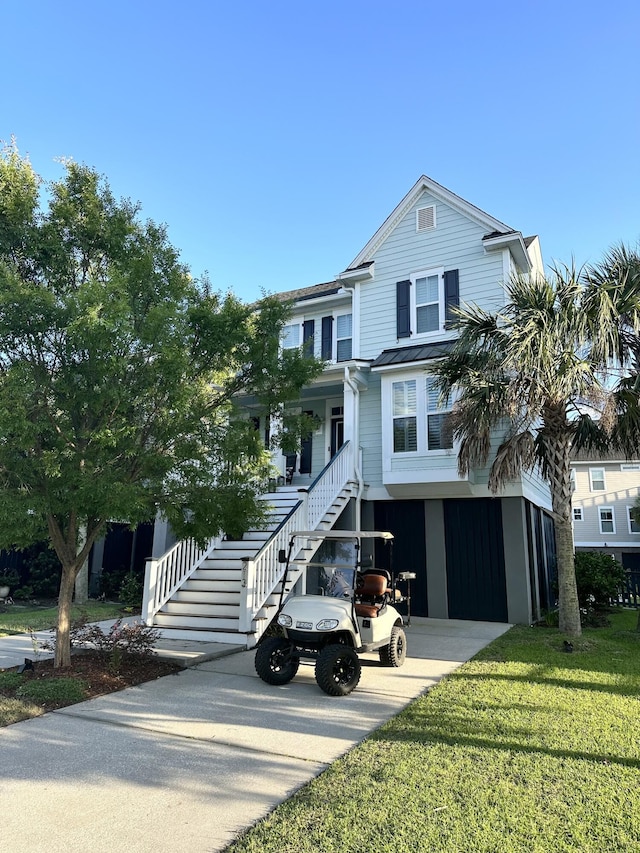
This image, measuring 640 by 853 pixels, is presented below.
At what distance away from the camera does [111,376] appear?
6402 millimetres

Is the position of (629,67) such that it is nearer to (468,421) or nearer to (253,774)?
(468,421)

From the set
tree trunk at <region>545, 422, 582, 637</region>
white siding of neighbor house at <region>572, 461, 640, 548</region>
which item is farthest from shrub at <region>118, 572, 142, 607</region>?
white siding of neighbor house at <region>572, 461, 640, 548</region>

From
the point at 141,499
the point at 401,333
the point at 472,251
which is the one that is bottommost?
the point at 141,499

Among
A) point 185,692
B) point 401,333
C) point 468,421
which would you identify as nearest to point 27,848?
point 185,692

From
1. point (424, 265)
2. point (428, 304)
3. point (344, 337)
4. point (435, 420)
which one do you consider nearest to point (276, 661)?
point (435, 420)

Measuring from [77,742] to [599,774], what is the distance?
4365 mm

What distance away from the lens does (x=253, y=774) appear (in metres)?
4.04

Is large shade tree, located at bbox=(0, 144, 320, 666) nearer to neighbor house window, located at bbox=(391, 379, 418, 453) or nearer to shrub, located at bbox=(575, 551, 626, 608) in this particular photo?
neighbor house window, located at bbox=(391, 379, 418, 453)

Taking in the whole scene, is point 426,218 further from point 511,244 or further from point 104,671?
point 104,671

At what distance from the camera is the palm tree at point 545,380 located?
9.44 metres

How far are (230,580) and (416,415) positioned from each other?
20.0 feet

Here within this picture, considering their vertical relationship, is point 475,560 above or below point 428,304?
below

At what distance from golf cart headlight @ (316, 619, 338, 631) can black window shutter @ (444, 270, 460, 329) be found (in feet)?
31.9

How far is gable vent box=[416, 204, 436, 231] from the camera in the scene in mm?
15125
